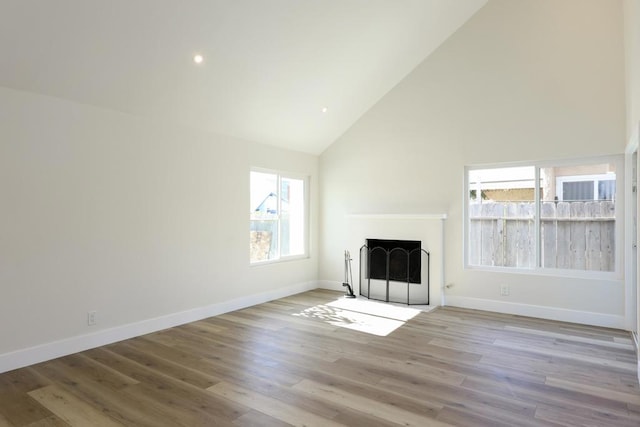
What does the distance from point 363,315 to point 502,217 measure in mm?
2275

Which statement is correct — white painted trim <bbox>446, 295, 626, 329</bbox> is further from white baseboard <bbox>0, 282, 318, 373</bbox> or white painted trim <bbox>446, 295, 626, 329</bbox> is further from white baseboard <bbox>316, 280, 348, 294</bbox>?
white baseboard <bbox>0, 282, 318, 373</bbox>

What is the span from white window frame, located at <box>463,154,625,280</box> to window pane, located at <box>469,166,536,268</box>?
52mm

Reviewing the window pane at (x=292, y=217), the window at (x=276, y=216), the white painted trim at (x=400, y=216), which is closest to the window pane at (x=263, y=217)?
the window at (x=276, y=216)

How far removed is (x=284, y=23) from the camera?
3.90 meters

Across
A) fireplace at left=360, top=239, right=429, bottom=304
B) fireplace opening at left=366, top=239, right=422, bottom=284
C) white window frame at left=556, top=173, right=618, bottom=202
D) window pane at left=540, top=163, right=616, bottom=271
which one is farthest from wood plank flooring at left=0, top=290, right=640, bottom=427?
white window frame at left=556, top=173, right=618, bottom=202

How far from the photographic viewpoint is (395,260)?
5.94 m

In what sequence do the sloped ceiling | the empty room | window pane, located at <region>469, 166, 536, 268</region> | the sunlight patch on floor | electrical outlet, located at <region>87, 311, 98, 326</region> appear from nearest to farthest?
the empty room, the sloped ceiling, electrical outlet, located at <region>87, 311, 98, 326</region>, the sunlight patch on floor, window pane, located at <region>469, 166, 536, 268</region>

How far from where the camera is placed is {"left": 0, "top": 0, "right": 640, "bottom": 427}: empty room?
2963mm

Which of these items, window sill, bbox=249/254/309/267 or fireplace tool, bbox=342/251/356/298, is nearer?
window sill, bbox=249/254/309/267

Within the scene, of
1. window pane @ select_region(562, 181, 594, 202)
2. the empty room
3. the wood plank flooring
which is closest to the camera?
the wood plank flooring

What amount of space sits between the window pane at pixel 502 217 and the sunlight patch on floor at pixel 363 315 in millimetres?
1284

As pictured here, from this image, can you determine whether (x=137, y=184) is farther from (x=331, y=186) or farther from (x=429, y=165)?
(x=429, y=165)

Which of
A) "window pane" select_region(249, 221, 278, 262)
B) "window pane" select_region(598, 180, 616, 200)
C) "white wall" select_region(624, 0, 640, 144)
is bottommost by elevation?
"window pane" select_region(249, 221, 278, 262)

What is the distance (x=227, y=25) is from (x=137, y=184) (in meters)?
1.91
